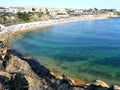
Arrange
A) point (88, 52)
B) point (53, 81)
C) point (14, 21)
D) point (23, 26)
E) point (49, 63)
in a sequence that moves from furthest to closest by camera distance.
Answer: point (14, 21)
point (23, 26)
point (88, 52)
point (49, 63)
point (53, 81)

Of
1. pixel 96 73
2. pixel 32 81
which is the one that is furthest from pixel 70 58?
pixel 32 81

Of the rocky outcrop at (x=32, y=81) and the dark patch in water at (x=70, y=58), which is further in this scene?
the dark patch in water at (x=70, y=58)

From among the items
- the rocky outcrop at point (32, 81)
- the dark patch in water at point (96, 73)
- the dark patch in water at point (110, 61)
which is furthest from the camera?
the dark patch in water at point (110, 61)

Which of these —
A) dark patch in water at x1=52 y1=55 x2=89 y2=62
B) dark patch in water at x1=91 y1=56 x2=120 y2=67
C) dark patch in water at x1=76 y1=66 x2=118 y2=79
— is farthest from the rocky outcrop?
dark patch in water at x1=91 y1=56 x2=120 y2=67

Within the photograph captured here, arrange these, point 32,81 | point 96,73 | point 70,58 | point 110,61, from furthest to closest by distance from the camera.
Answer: point 70,58 < point 110,61 < point 96,73 < point 32,81

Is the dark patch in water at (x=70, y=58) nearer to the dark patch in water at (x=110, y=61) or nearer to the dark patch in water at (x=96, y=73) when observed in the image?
the dark patch in water at (x=110, y=61)

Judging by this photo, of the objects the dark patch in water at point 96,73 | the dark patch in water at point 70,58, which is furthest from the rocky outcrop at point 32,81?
the dark patch in water at point 70,58

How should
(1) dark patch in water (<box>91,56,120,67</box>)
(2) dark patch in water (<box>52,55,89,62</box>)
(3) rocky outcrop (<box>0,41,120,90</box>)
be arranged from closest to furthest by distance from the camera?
(3) rocky outcrop (<box>0,41,120,90</box>) < (1) dark patch in water (<box>91,56,120,67</box>) < (2) dark patch in water (<box>52,55,89,62</box>)

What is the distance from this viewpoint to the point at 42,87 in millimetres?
24984

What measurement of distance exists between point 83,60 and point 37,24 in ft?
205

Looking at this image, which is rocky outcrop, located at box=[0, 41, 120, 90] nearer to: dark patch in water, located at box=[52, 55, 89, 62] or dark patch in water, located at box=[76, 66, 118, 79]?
dark patch in water, located at box=[76, 66, 118, 79]

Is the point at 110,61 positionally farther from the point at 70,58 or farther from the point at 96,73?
the point at 96,73

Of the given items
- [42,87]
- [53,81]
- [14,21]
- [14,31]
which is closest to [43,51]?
[53,81]

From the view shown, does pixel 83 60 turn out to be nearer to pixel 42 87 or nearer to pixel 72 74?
pixel 72 74
